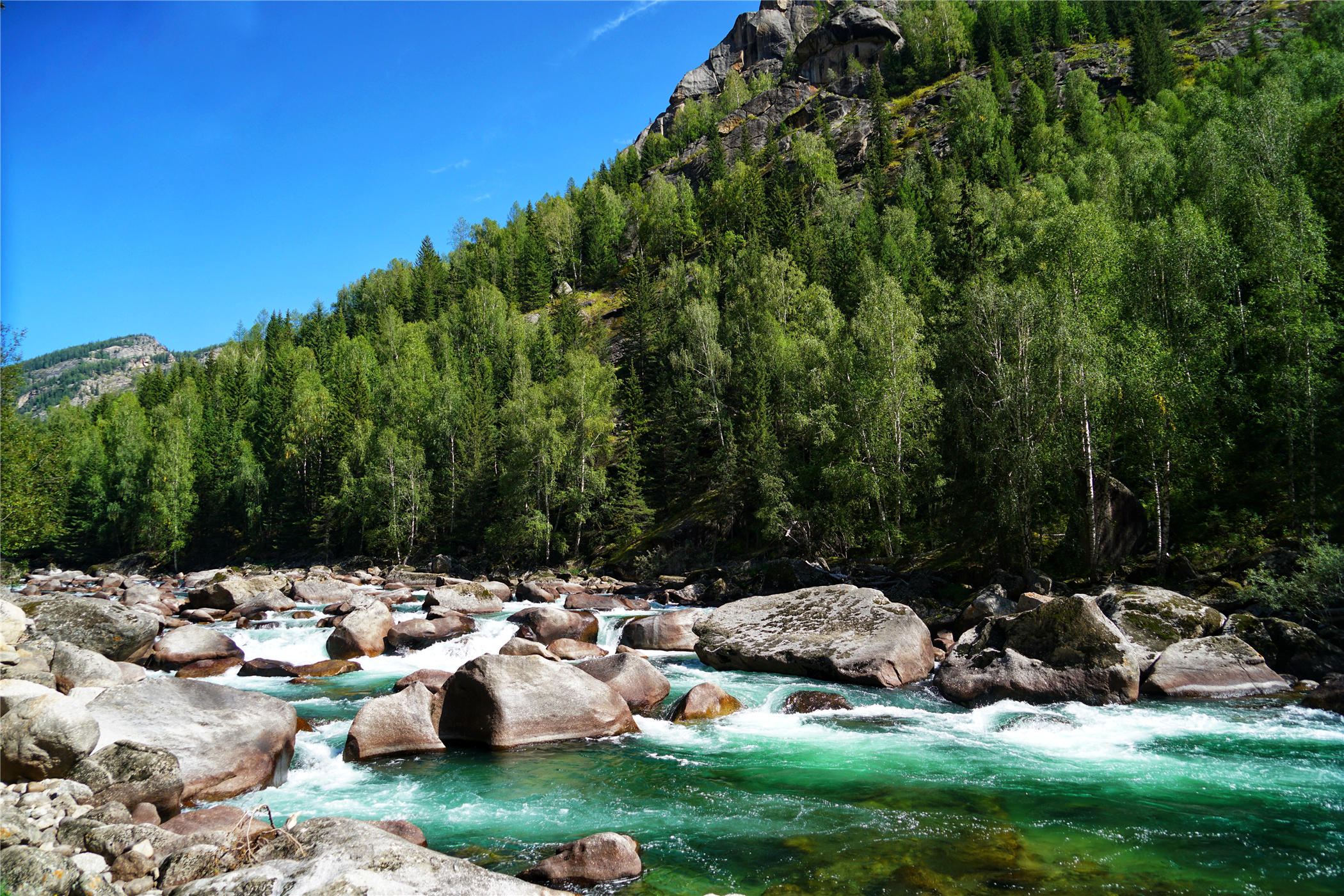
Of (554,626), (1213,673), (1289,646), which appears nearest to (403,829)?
(554,626)

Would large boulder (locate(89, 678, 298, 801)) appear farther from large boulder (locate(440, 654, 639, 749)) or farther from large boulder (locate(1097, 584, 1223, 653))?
large boulder (locate(1097, 584, 1223, 653))

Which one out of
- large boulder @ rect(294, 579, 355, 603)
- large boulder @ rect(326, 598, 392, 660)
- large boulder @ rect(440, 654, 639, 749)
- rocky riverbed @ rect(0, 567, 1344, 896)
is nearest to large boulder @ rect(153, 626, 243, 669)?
rocky riverbed @ rect(0, 567, 1344, 896)

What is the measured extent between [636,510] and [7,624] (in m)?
37.3

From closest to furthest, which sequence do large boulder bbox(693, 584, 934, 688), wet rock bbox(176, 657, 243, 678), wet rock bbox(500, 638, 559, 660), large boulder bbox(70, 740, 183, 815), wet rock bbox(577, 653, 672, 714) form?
large boulder bbox(70, 740, 183, 815) → wet rock bbox(577, 653, 672, 714) → large boulder bbox(693, 584, 934, 688) → wet rock bbox(176, 657, 243, 678) → wet rock bbox(500, 638, 559, 660)

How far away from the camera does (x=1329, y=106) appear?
37906 mm

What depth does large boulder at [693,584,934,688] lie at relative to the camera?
1767cm

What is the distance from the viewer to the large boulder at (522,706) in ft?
42.6

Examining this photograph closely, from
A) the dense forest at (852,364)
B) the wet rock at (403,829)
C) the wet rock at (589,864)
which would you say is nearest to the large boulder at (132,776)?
the wet rock at (403,829)

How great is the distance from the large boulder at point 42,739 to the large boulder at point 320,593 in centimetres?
2530

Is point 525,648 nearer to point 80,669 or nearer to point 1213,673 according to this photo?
point 80,669

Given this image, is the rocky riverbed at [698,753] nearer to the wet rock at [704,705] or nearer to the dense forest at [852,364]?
the wet rock at [704,705]

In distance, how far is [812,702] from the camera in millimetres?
15555

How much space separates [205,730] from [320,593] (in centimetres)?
2597

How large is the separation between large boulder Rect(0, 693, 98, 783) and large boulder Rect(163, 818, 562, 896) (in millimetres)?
3642
